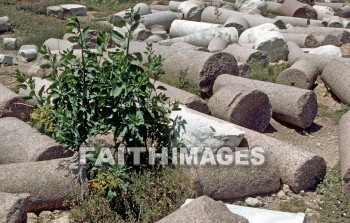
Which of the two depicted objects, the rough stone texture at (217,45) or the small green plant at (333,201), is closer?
the small green plant at (333,201)

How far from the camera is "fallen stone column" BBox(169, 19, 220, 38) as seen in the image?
1280 centimetres

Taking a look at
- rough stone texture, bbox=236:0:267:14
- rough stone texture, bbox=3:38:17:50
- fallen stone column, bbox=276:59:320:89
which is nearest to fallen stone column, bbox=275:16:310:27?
rough stone texture, bbox=236:0:267:14

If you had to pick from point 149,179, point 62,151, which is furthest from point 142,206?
point 62,151

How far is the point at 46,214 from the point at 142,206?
103 centimetres

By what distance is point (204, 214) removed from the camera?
4.14 m

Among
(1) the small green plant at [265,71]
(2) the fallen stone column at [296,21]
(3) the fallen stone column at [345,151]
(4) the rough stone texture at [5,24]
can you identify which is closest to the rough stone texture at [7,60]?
(4) the rough stone texture at [5,24]

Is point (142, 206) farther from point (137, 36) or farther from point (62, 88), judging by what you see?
point (137, 36)

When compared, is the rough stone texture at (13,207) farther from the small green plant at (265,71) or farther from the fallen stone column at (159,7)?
the fallen stone column at (159,7)

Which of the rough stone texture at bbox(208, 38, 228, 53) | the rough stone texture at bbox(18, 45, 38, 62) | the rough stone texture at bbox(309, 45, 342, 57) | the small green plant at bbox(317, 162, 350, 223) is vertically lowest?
the rough stone texture at bbox(18, 45, 38, 62)

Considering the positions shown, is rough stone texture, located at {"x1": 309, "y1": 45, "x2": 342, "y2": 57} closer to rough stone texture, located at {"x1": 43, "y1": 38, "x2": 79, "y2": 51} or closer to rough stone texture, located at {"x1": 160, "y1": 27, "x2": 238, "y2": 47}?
rough stone texture, located at {"x1": 160, "y1": 27, "x2": 238, "y2": 47}

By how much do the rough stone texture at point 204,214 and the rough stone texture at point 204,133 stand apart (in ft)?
5.02

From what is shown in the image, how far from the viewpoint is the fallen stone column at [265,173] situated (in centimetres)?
546

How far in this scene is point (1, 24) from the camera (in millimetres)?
13930

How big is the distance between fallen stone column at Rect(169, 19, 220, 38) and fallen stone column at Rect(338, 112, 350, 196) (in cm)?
611
